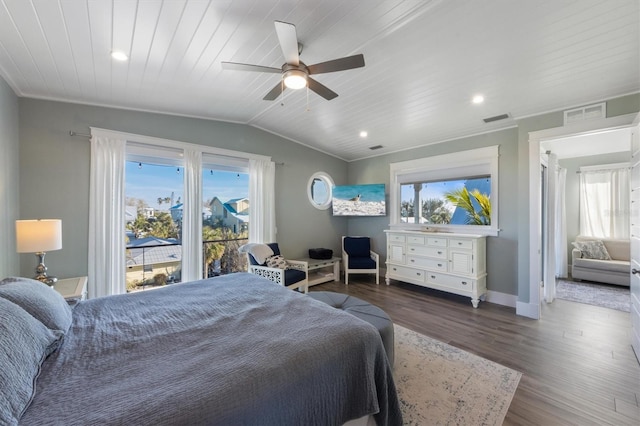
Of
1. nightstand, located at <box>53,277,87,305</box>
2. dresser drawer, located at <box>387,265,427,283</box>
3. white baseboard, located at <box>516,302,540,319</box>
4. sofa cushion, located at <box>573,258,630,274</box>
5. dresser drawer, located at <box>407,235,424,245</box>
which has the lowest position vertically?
white baseboard, located at <box>516,302,540,319</box>

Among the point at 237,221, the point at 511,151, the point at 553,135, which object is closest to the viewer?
the point at 553,135

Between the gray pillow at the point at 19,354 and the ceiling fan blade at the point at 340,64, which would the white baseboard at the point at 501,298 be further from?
the gray pillow at the point at 19,354

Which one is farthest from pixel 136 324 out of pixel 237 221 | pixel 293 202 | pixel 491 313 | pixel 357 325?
pixel 491 313

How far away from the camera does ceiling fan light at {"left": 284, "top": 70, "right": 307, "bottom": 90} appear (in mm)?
2117

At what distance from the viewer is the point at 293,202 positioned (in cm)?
503

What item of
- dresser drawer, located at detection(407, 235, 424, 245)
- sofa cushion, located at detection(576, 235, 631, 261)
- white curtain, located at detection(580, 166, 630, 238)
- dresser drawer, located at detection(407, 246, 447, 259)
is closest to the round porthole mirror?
dresser drawer, located at detection(407, 235, 424, 245)

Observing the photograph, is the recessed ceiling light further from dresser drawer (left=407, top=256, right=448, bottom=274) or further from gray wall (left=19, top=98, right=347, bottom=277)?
dresser drawer (left=407, top=256, right=448, bottom=274)

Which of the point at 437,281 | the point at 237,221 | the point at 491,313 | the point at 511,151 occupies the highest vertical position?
the point at 511,151

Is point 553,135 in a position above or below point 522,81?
below

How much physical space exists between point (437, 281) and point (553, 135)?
2.49 metres

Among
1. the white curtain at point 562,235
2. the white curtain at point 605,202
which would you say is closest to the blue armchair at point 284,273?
the white curtain at point 562,235

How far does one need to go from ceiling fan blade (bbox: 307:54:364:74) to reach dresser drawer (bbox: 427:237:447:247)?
3123 millimetres

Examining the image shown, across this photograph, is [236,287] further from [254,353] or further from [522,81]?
[522,81]

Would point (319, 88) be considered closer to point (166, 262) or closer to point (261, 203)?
point (261, 203)
